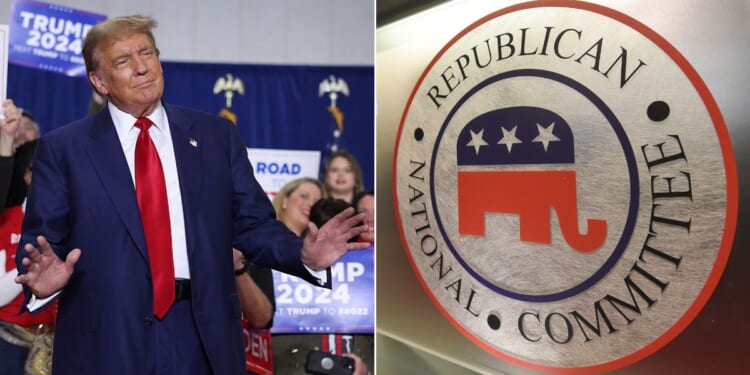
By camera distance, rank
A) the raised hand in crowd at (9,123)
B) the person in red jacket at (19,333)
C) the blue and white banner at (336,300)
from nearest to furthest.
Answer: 1. the person in red jacket at (19,333)
2. the raised hand in crowd at (9,123)
3. the blue and white banner at (336,300)

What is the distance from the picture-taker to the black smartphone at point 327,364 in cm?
338

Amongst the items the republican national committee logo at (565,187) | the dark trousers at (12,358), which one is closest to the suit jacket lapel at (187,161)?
the republican national committee logo at (565,187)

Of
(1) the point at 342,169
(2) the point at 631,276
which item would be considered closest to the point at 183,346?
(2) the point at 631,276

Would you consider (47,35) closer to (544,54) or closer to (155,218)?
(155,218)

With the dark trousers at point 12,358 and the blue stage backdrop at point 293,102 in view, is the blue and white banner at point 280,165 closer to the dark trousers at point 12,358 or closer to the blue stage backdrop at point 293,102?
the blue stage backdrop at point 293,102

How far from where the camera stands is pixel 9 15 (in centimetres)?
357

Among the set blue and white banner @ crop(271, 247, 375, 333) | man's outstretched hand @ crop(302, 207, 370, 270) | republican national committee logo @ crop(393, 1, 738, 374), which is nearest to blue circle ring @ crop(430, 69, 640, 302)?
republican national committee logo @ crop(393, 1, 738, 374)

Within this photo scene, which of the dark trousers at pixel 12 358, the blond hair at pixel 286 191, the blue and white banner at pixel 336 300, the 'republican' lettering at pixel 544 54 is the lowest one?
the dark trousers at pixel 12 358

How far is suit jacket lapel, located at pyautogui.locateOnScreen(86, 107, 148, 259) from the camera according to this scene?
5.35ft

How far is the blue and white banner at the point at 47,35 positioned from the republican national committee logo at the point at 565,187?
261 centimetres

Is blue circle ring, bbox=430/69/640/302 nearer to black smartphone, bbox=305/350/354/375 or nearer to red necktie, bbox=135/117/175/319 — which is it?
red necktie, bbox=135/117/175/319

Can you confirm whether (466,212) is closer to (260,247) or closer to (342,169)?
(260,247)

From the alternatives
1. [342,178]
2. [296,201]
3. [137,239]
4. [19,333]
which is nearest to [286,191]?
[296,201]

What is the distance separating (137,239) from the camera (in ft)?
5.33
